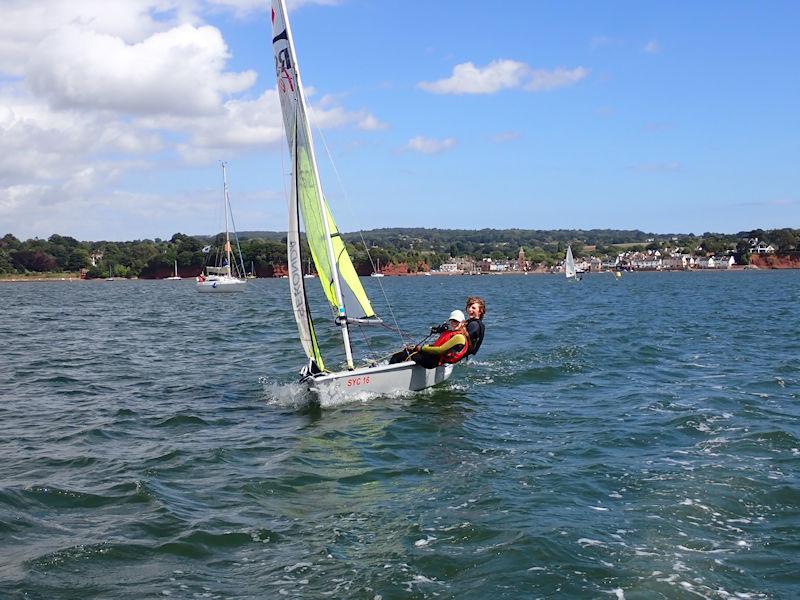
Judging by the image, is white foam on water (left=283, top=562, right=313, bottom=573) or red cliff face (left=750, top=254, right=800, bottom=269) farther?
red cliff face (left=750, top=254, right=800, bottom=269)

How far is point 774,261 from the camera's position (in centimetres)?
18325

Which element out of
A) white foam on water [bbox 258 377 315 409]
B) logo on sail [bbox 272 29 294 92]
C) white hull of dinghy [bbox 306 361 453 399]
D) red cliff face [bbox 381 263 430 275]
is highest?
logo on sail [bbox 272 29 294 92]

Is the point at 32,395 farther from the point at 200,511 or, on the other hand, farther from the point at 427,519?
the point at 427,519

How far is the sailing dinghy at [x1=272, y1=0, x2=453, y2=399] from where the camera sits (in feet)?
45.9

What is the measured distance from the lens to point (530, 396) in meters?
15.1

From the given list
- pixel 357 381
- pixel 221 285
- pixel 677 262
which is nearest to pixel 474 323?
pixel 357 381

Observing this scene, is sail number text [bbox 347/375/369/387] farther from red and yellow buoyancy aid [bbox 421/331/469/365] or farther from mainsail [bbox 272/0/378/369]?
red and yellow buoyancy aid [bbox 421/331/469/365]

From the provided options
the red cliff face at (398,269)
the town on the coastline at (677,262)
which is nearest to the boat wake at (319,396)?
the red cliff face at (398,269)

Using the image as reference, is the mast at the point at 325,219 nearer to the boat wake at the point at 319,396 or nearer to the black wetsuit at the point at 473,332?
the boat wake at the point at 319,396

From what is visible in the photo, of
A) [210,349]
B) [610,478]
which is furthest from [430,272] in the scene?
[610,478]

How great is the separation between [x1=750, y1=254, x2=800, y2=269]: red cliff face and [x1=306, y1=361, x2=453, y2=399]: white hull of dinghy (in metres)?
189

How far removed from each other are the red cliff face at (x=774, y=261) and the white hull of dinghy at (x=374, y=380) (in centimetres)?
18865

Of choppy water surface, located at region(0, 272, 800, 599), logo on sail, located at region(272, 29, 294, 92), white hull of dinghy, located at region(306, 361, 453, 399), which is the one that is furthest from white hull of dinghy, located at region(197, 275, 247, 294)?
white hull of dinghy, located at region(306, 361, 453, 399)

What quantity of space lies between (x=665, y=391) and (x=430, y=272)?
7261 inches
